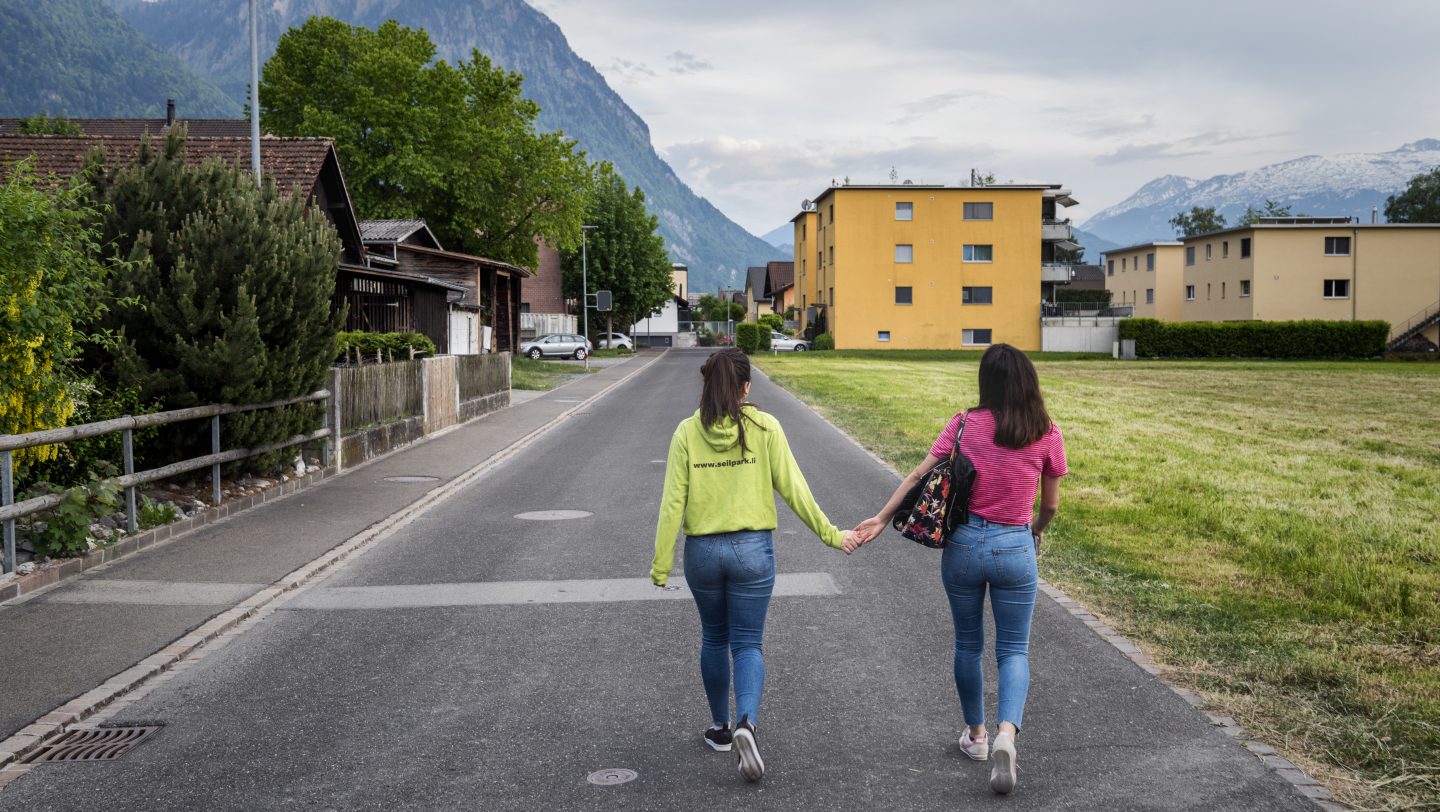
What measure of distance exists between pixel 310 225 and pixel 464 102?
3816 centimetres

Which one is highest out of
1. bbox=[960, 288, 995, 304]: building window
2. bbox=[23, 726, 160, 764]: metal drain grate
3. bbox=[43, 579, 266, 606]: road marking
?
bbox=[960, 288, 995, 304]: building window

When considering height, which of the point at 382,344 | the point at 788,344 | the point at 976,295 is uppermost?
the point at 976,295

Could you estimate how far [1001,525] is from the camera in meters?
4.57

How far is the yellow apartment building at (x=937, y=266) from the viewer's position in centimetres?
7188

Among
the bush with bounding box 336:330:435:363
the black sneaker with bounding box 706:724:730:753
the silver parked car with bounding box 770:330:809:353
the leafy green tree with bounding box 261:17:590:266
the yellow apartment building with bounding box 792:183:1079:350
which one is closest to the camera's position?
the black sneaker with bounding box 706:724:730:753

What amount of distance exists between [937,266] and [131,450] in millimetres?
65510

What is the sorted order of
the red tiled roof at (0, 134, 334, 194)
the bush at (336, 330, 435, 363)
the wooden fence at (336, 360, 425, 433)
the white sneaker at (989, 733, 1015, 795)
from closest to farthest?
the white sneaker at (989, 733, 1015, 795) < the wooden fence at (336, 360, 425, 433) < the red tiled roof at (0, 134, 334, 194) < the bush at (336, 330, 435, 363)

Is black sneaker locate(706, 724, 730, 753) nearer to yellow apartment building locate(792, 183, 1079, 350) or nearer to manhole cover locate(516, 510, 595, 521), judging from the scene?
Answer: manhole cover locate(516, 510, 595, 521)

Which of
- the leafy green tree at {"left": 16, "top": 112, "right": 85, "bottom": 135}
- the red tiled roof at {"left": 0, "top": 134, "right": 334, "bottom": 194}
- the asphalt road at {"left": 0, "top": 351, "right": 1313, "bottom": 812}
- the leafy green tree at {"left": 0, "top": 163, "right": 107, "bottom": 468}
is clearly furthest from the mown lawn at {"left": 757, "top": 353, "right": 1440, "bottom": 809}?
the leafy green tree at {"left": 16, "top": 112, "right": 85, "bottom": 135}

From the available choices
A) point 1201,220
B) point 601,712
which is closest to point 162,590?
point 601,712

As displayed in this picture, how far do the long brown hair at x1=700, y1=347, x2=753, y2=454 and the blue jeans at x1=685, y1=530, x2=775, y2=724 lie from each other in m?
0.40

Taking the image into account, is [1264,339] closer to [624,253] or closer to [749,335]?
[749,335]

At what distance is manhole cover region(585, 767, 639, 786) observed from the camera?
4.46 meters

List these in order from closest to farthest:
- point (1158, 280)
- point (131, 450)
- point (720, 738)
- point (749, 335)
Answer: point (720, 738)
point (131, 450)
point (749, 335)
point (1158, 280)
